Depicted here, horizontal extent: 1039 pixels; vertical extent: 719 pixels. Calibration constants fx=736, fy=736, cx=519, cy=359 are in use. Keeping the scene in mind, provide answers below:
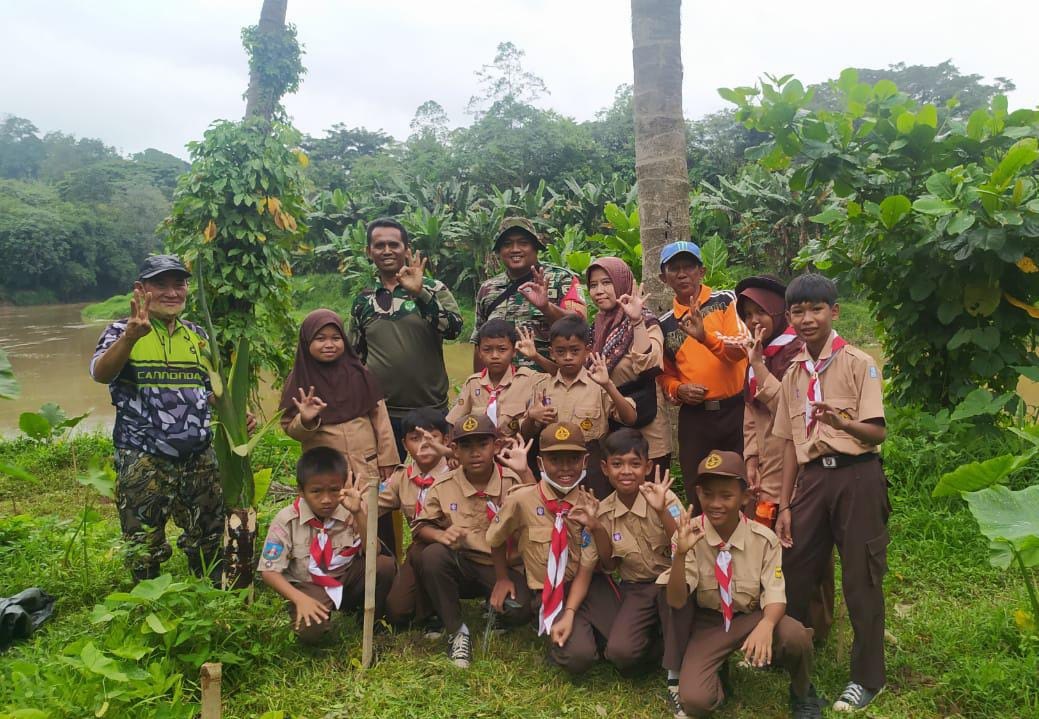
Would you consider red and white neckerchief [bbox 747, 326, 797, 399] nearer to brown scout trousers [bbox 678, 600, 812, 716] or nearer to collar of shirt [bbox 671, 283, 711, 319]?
collar of shirt [bbox 671, 283, 711, 319]

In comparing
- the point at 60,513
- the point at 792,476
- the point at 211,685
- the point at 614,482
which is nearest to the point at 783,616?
the point at 792,476

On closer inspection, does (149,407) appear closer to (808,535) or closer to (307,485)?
(307,485)

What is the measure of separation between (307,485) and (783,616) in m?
1.85

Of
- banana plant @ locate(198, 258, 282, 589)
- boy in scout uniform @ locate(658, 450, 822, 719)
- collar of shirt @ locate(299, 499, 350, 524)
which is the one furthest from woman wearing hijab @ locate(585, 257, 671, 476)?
banana plant @ locate(198, 258, 282, 589)

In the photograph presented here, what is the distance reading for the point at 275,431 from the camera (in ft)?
22.1

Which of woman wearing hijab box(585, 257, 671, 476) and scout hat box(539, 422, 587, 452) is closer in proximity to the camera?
scout hat box(539, 422, 587, 452)

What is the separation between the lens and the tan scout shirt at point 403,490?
10.8ft

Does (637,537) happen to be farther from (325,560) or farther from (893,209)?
(893,209)

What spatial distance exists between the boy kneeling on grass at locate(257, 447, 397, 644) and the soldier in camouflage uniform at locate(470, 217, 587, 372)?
102 cm

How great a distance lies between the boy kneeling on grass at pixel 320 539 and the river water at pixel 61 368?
3654 millimetres

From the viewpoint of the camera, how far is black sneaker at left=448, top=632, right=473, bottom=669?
9.45ft

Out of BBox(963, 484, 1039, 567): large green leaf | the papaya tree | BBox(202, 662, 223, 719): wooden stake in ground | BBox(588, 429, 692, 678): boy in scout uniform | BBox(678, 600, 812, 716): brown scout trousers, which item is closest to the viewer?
BBox(202, 662, 223, 719): wooden stake in ground

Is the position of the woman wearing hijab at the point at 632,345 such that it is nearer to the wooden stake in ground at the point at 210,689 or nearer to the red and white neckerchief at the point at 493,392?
the red and white neckerchief at the point at 493,392

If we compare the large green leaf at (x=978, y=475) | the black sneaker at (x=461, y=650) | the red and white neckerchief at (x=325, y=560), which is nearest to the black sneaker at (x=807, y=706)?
the large green leaf at (x=978, y=475)
